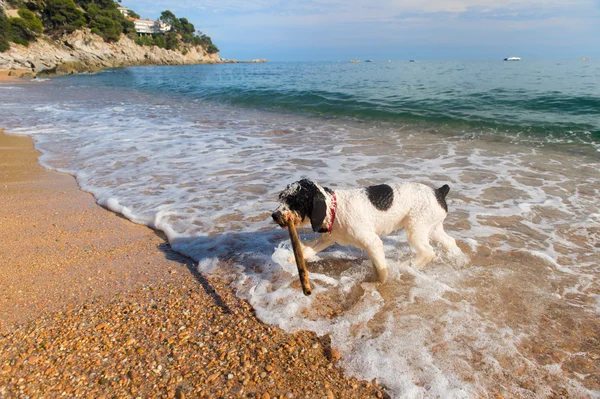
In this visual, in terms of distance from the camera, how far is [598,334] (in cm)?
310

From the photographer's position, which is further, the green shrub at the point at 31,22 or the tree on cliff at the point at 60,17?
the tree on cliff at the point at 60,17

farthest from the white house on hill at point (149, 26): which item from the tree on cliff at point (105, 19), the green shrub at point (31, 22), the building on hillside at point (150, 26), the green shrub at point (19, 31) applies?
the green shrub at point (19, 31)

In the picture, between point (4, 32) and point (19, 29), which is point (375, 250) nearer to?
point (4, 32)

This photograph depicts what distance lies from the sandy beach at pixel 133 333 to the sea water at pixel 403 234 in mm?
259

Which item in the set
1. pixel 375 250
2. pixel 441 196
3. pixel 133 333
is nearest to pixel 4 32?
pixel 133 333

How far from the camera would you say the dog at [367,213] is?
3.35 meters

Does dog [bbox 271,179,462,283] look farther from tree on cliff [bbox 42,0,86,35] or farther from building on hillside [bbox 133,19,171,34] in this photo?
building on hillside [bbox 133,19,171,34]

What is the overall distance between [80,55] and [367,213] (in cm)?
9147

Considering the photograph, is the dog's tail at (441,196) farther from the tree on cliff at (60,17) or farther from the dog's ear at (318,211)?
the tree on cliff at (60,17)

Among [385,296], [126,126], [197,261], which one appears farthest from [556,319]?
[126,126]

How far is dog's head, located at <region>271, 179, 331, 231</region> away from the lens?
333 cm

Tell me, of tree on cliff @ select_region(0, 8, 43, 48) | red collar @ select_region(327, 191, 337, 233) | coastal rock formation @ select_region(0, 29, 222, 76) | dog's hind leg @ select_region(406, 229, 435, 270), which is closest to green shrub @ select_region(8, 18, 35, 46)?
tree on cliff @ select_region(0, 8, 43, 48)

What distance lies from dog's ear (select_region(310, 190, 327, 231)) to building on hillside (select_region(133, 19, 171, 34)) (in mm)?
140930

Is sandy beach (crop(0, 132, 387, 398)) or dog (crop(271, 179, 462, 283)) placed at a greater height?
dog (crop(271, 179, 462, 283))
